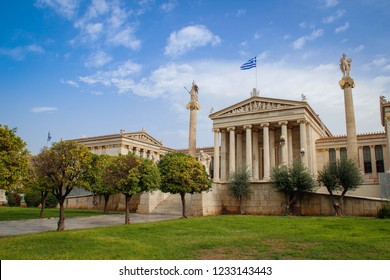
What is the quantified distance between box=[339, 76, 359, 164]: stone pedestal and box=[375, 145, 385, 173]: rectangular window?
56.1 feet

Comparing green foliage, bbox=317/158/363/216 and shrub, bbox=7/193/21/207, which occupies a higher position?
green foliage, bbox=317/158/363/216

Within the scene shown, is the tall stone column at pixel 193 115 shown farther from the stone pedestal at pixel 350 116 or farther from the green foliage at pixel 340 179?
the green foliage at pixel 340 179

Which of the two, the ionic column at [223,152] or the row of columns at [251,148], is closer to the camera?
the row of columns at [251,148]

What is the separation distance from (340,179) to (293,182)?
406cm

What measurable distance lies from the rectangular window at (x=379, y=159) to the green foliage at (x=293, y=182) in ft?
87.1

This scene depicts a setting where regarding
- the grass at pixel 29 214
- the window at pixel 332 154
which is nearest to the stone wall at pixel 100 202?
the grass at pixel 29 214

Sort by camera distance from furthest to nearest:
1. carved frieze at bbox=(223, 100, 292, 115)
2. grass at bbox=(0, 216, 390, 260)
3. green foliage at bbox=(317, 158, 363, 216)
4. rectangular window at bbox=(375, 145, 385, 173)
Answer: rectangular window at bbox=(375, 145, 385, 173)
carved frieze at bbox=(223, 100, 292, 115)
green foliage at bbox=(317, 158, 363, 216)
grass at bbox=(0, 216, 390, 260)

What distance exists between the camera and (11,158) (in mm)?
15531

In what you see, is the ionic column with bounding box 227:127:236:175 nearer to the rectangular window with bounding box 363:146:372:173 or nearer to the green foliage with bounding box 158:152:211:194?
the green foliage with bounding box 158:152:211:194

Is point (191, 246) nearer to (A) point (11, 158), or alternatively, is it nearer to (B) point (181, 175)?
(A) point (11, 158)

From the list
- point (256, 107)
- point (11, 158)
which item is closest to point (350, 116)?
point (256, 107)

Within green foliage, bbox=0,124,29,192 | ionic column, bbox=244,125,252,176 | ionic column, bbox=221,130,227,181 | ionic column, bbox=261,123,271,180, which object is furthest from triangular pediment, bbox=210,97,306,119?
green foliage, bbox=0,124,29,192

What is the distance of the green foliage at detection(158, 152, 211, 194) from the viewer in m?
27.3

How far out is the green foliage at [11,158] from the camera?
49.6 ft
